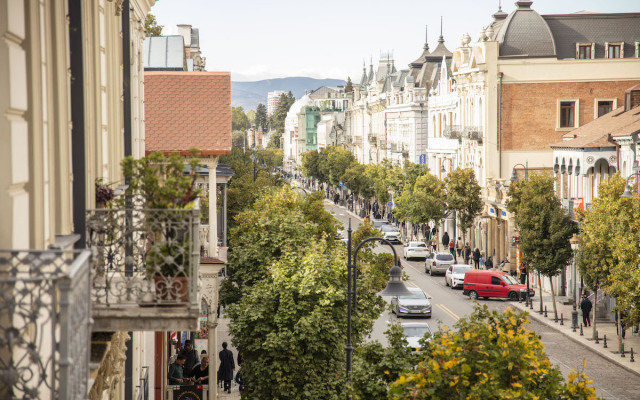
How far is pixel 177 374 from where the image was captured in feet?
73.3

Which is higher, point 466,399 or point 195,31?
point 195,31

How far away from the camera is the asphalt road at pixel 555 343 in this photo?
25411mm

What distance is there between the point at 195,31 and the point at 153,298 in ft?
186

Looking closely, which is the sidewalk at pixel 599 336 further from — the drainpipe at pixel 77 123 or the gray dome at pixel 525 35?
the drainpipe at pixel 77 123

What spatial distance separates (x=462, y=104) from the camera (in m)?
64.9

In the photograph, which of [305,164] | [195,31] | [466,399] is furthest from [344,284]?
[305,164]

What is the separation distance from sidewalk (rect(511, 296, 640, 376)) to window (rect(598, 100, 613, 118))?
19330 millimetres

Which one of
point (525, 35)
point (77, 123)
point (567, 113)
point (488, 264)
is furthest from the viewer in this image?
point (525, 35)

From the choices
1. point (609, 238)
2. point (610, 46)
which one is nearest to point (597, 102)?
point (610, 46)

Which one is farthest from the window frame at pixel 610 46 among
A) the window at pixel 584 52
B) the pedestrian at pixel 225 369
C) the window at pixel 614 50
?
the pedestrian at pixel 225 369

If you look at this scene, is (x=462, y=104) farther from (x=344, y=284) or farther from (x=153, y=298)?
(x=153, y=298)

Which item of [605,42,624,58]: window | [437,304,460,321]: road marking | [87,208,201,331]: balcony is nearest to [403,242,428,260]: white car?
[437,304,460,321]: road marking

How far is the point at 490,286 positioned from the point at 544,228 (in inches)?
196

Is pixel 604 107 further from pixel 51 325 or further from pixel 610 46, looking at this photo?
pixel 51 325
